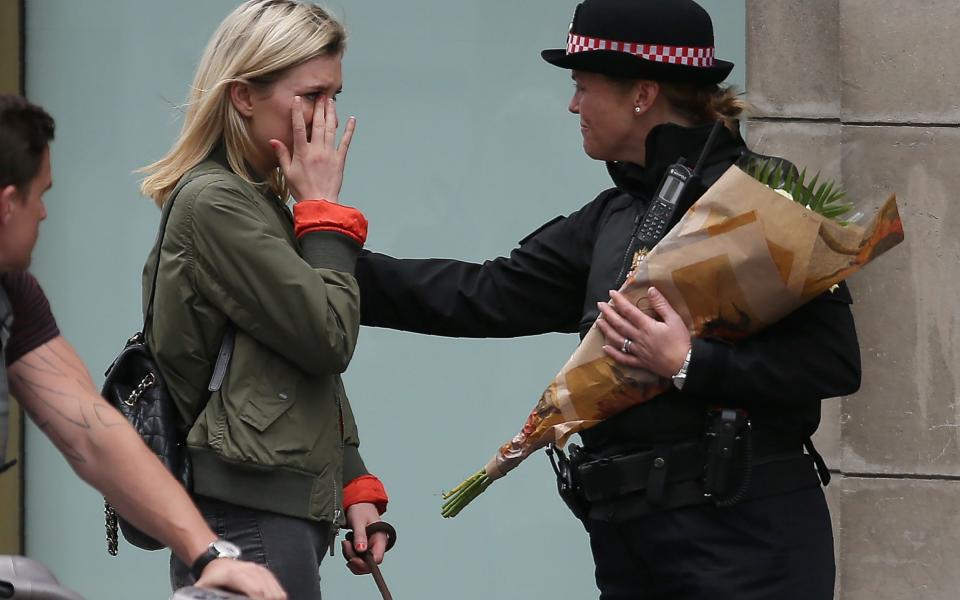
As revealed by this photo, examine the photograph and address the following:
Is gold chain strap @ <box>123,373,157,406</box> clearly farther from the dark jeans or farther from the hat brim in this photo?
the hat brim

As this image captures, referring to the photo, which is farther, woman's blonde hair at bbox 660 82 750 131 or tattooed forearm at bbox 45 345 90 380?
woman's blonde hair at bbox 660 82 750 131

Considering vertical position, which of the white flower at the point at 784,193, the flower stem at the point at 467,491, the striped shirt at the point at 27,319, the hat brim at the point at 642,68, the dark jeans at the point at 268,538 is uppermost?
the hat brim at the point at 642,68

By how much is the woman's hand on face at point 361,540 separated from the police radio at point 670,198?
2.81ft

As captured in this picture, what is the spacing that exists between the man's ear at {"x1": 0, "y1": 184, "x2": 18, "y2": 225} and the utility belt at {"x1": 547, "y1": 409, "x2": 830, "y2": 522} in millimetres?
1499

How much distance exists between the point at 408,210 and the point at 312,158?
2086 millimetres

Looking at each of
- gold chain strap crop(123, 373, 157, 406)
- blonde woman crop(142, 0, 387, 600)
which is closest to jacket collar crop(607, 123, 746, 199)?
blonde woman crop(142, 0, 387, 600)

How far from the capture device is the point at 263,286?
288 cm

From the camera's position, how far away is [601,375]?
3256 mm

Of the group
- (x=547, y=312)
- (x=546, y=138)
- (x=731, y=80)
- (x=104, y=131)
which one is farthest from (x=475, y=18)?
(x=547, y=312)

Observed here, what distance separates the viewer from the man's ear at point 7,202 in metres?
2.31

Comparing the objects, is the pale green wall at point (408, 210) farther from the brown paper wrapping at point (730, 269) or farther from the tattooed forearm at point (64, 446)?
the tattooed forearm at point (64, 446)

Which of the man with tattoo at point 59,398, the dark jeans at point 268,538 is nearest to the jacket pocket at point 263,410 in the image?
the dark jeans at point 268,538

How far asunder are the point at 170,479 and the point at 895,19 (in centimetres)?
354

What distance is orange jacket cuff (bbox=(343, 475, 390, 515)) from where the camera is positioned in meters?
3.34
